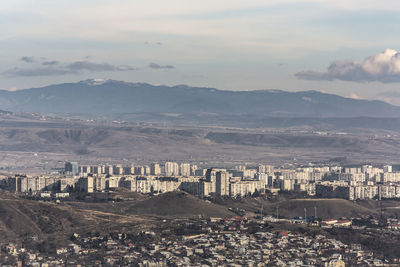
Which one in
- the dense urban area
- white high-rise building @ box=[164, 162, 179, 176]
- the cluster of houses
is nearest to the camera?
the cluster of houses

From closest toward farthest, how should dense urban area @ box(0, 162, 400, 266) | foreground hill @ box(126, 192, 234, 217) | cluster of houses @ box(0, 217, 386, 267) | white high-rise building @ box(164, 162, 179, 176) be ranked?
cluster of houses @ box(0, 217, 386, 267) < dense urban area @ box(0, 162, 400, 266) < foreground hill @ box(126, 192, 234, 217) < white high-rise building @ box(164, 162, 179, 176)

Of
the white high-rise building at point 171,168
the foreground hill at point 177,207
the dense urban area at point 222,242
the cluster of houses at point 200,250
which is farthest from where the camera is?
the white high-rise building at point 171,168

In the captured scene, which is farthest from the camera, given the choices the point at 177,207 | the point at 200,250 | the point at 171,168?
the point at 171,168

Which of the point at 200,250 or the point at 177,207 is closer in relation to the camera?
the point at 200,250

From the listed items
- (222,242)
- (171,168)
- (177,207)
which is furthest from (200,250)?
(171,168)

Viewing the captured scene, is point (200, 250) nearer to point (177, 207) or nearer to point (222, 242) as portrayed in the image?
point (222, 242)

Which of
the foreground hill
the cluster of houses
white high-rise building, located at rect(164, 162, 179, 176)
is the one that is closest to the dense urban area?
the cluster of houses

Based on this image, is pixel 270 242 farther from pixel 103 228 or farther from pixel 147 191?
pixel 147 191

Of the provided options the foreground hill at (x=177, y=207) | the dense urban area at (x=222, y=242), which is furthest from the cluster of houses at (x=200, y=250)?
the foreground hill at (x=177, y=207)

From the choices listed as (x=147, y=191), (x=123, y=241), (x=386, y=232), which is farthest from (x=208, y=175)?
(x=123, y=241)

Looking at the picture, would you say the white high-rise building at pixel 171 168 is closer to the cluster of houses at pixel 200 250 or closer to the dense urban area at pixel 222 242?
the dense urban area at pixel 222 242

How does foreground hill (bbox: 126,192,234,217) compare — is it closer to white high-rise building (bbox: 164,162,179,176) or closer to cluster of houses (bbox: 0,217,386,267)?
cluster of houses (bbox: 0,217,386,267)
